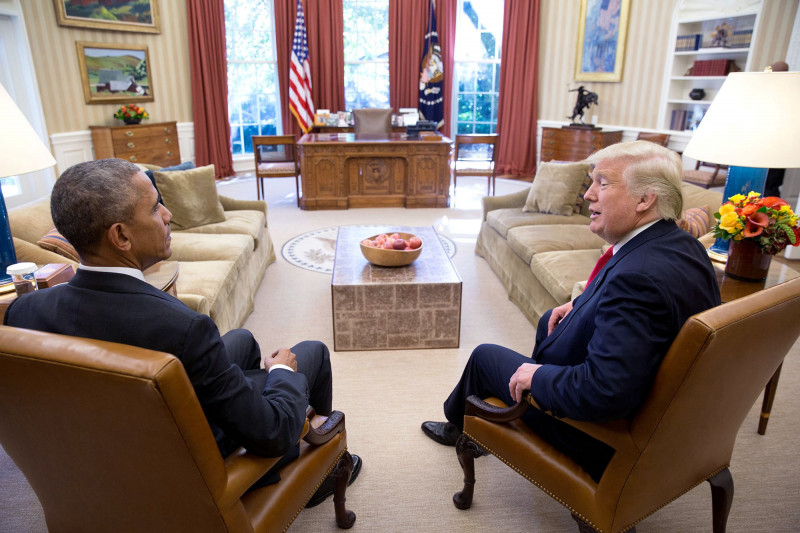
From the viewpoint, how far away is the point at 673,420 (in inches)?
50.0

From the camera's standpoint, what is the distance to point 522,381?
157cm

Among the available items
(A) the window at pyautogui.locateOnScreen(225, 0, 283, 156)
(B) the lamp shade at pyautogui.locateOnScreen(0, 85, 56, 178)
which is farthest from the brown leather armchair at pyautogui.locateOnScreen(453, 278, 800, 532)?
(A) the window at pyautogui.locateOnScreen(225, 0, 283, 156)

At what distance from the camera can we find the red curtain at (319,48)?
25.5 feet

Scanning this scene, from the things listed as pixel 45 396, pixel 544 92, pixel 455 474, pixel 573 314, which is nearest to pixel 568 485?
pixel 573 314

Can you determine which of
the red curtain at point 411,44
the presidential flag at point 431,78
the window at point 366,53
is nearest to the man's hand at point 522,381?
the presidential flag at point 431,78

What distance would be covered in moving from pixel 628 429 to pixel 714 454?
405 millimetres

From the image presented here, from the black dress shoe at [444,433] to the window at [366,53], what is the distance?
7.04m

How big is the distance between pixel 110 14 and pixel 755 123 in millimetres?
7203

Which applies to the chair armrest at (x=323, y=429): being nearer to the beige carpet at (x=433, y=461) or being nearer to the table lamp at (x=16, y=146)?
the beige carpet at (x=433, y=461)

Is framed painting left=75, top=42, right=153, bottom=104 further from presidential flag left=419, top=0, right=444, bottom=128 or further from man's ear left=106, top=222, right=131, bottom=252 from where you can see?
man's ear left=106, top=222, right=131, bottom=252

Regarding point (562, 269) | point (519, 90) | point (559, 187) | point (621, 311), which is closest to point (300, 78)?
point (519, 90)

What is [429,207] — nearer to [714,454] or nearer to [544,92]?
[544,92]

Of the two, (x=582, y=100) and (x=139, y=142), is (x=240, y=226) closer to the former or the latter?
(x=139, y=142)

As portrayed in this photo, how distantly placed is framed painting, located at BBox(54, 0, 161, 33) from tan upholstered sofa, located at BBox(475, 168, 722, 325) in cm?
538
